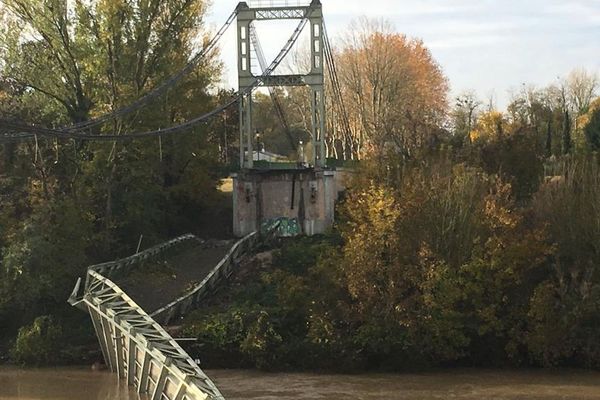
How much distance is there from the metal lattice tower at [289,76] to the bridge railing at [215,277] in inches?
203

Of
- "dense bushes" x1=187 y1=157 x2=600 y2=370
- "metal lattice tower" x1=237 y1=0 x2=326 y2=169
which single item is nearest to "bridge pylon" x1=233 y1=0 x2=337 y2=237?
"metal lattice tower" x1=237 y1=0 x2=326 y2=169

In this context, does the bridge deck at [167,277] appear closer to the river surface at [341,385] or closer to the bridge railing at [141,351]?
the bridge railing at [141,351]

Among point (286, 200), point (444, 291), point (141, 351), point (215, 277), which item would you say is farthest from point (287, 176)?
point (141, 351)

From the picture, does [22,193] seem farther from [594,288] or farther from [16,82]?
[594,288]

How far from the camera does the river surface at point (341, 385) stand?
74.8 ft

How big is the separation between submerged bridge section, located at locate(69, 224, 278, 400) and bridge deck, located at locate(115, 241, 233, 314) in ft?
1.59

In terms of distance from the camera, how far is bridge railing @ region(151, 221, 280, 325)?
28781 mm

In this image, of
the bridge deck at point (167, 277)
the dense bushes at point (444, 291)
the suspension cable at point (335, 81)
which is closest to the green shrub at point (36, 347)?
the bridge deck at point (167, 277)

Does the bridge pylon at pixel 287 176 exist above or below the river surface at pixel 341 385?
above

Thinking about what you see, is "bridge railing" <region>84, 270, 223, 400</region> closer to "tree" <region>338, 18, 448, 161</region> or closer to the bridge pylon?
the bridge pylon

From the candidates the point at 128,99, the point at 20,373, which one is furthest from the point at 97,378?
the point at 128,99

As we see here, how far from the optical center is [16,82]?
130 ft

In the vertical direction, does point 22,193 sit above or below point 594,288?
above

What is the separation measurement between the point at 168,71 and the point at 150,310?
53.5 feet
